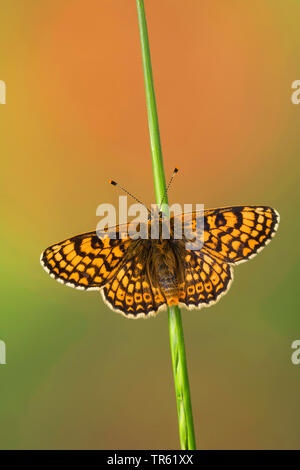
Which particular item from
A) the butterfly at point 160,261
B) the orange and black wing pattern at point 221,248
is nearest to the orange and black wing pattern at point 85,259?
the butterfly at point 160,261

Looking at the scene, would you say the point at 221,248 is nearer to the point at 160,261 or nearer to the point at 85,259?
the point at 160,261

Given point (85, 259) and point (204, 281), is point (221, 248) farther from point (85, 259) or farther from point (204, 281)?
point (85, 259)

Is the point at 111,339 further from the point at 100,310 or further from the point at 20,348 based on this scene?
the point at 20,348

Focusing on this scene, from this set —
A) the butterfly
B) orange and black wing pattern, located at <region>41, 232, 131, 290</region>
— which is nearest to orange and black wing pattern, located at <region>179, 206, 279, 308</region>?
the butterfly

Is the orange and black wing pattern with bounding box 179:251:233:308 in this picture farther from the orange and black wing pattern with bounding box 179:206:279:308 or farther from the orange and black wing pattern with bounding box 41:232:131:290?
the orange and black wing pattern with bounding box 41:232:131:290

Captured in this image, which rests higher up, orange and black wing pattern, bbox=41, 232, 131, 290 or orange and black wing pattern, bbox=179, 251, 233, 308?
orange and black wing pattern, bbox=41, 232, 131, 290

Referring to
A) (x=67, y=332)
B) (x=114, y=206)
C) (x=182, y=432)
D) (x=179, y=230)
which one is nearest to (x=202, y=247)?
(x=179, y=230)

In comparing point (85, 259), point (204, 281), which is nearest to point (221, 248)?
point (204, 281)

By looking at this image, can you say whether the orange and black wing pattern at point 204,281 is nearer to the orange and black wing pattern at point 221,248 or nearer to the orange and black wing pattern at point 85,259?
the orange and black wing pattern at point 221,248
